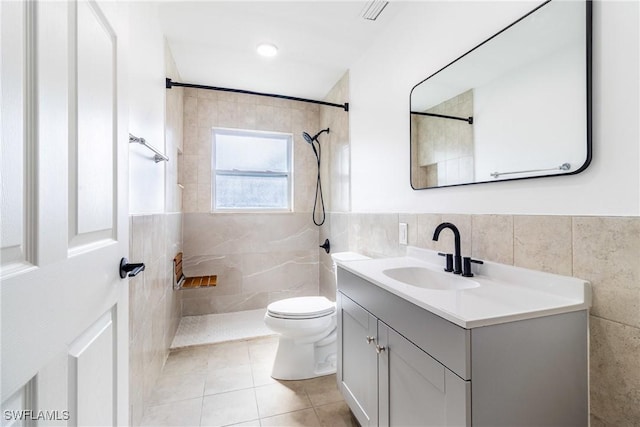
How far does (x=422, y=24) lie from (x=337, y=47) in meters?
0.77

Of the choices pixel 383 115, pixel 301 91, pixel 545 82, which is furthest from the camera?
pixel 301 91

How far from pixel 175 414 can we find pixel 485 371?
5.35ft

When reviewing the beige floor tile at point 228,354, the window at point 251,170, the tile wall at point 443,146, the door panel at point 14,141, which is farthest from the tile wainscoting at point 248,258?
the door panel at point 14,141

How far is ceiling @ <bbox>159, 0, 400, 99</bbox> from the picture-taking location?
1738 millimetres

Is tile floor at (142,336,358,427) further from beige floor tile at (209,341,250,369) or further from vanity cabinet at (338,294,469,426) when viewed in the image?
vanity cabinet at (338,294,469,426)

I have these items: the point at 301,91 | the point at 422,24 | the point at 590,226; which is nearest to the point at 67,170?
the point at 590,226

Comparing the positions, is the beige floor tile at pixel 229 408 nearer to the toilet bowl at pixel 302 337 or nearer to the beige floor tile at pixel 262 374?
the beige floor tile at pixel 262 374

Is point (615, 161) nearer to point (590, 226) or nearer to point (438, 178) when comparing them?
point (590, 226)

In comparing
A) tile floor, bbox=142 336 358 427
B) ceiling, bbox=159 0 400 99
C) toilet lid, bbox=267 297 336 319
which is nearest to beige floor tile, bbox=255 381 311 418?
tile floor, bbox=142 336 358 427

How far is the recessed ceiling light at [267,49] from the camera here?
6.97 feet

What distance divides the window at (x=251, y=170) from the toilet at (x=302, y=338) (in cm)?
148

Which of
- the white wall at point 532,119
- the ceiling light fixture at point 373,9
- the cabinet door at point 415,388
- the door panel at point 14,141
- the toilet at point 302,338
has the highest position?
the ceiling light fixture at point 373,9

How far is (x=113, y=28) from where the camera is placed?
795 millimetres

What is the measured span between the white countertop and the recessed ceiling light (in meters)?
1.89
